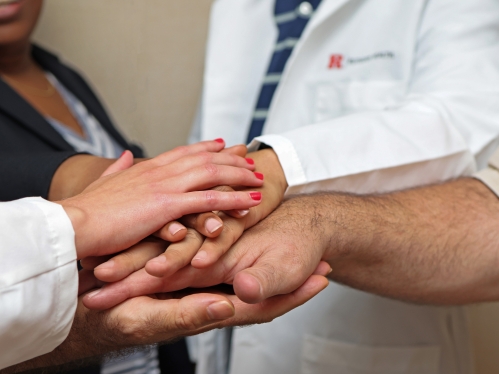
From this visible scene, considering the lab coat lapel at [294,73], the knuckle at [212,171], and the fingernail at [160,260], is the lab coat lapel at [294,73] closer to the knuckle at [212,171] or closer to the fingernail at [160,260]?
the knuckle at [212,171]

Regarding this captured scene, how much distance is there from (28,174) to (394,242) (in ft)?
1.74

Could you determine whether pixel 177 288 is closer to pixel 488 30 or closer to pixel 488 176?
pixel 488 176

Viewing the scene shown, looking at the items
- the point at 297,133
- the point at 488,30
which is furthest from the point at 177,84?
the point at 488,30

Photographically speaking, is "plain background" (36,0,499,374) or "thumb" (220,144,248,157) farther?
"plain background" (36,0,499,374)

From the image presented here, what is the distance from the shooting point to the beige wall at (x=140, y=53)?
118 cm

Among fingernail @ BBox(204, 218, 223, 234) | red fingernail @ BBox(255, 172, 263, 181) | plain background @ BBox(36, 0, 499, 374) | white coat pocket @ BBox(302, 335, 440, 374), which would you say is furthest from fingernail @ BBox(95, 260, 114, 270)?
plain background @ BBox(36, 0, 499, 374)

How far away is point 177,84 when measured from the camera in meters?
1.26

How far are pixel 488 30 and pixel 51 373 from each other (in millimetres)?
839

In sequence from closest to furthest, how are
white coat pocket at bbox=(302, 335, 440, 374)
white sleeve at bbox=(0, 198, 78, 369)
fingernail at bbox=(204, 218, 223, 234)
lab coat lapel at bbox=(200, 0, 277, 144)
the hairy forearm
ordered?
1. white sleeve at bbox=(0, 198, 78, 369)
2. fingernail at bbox=(204, 218, 223, 234)
3. the hairy forearm
4. white coat pocket at bbox=(302, 335, 440, 374)
5. lab coat lapel at bbox=(200, 0, 277, 144)

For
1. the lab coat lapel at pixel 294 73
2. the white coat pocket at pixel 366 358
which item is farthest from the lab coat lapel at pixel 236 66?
the white coat pocket at pixel 366 358

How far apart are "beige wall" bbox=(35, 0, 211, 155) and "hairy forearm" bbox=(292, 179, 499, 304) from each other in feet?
2.42

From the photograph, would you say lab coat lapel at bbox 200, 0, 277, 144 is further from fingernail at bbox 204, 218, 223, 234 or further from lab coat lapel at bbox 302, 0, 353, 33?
fingernail at bbox 204, 218, 223, 234

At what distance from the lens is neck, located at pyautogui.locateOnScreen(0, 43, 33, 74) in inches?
36.9

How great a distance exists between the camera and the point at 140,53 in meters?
1.22
